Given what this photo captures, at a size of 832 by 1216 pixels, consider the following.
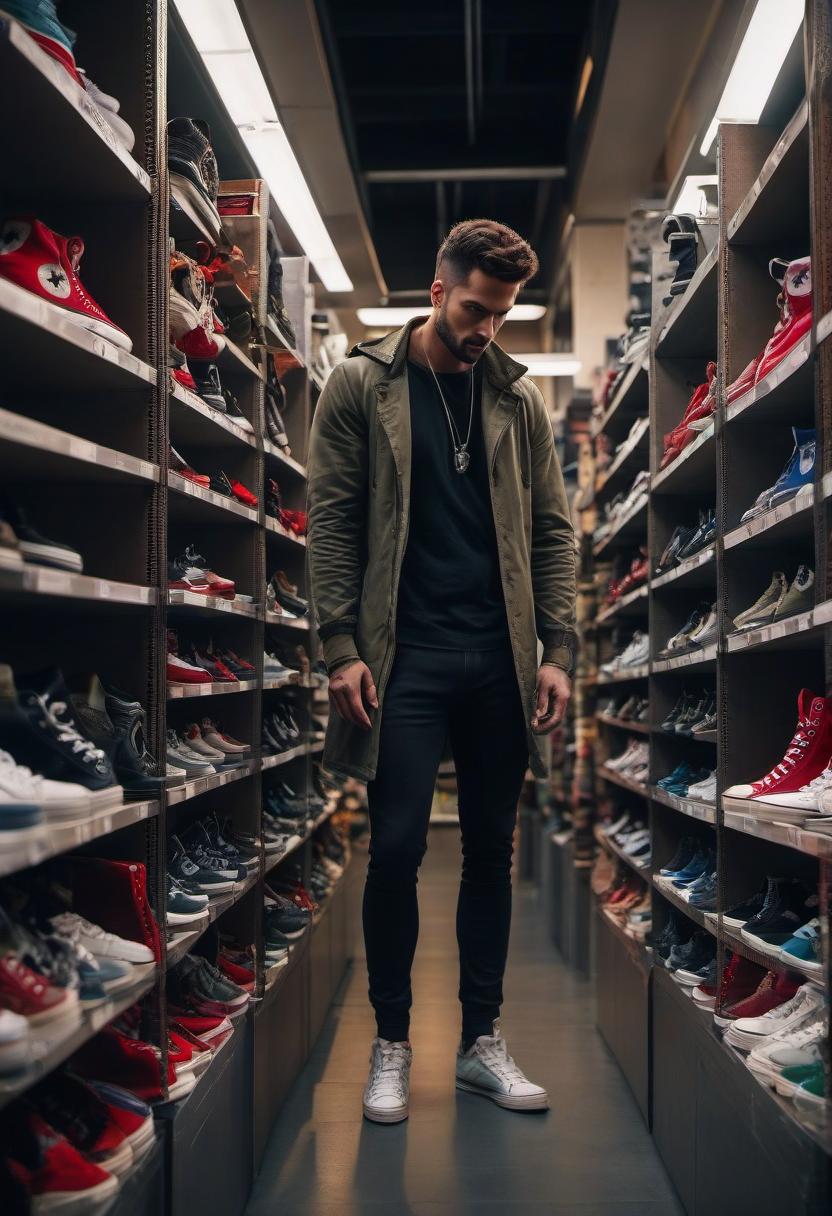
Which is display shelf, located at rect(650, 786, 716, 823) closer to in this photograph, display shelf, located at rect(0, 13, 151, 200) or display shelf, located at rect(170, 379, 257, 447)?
display shelf, located at rect(170, 379, 257, 447)

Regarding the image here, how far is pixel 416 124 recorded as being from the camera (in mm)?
8383

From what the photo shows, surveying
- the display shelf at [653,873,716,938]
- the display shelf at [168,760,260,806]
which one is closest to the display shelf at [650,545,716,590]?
the display shelf at [653,873,716,938]

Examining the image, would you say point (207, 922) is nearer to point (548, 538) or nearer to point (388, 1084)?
point (388, 1084)

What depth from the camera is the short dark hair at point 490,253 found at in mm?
2598

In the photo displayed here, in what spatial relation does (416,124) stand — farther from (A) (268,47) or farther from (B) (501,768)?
(B) (501,768)


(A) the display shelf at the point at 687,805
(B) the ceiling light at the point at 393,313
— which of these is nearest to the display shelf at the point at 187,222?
(A) the display shelf at the point at 687,805

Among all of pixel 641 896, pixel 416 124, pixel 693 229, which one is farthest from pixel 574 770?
pixel 416 124

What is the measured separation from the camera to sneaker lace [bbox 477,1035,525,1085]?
2809 millimetres

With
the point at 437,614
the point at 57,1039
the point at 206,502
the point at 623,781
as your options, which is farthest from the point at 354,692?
the point at 623,781

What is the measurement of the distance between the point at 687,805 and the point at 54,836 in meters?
1.75

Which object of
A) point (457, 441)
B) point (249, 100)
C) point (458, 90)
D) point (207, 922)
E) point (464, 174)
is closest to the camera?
point (207, 922)

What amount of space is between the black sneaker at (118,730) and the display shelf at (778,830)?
104cm

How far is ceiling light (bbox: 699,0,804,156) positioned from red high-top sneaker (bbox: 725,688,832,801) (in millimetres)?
1661

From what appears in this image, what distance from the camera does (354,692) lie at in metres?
2.60
